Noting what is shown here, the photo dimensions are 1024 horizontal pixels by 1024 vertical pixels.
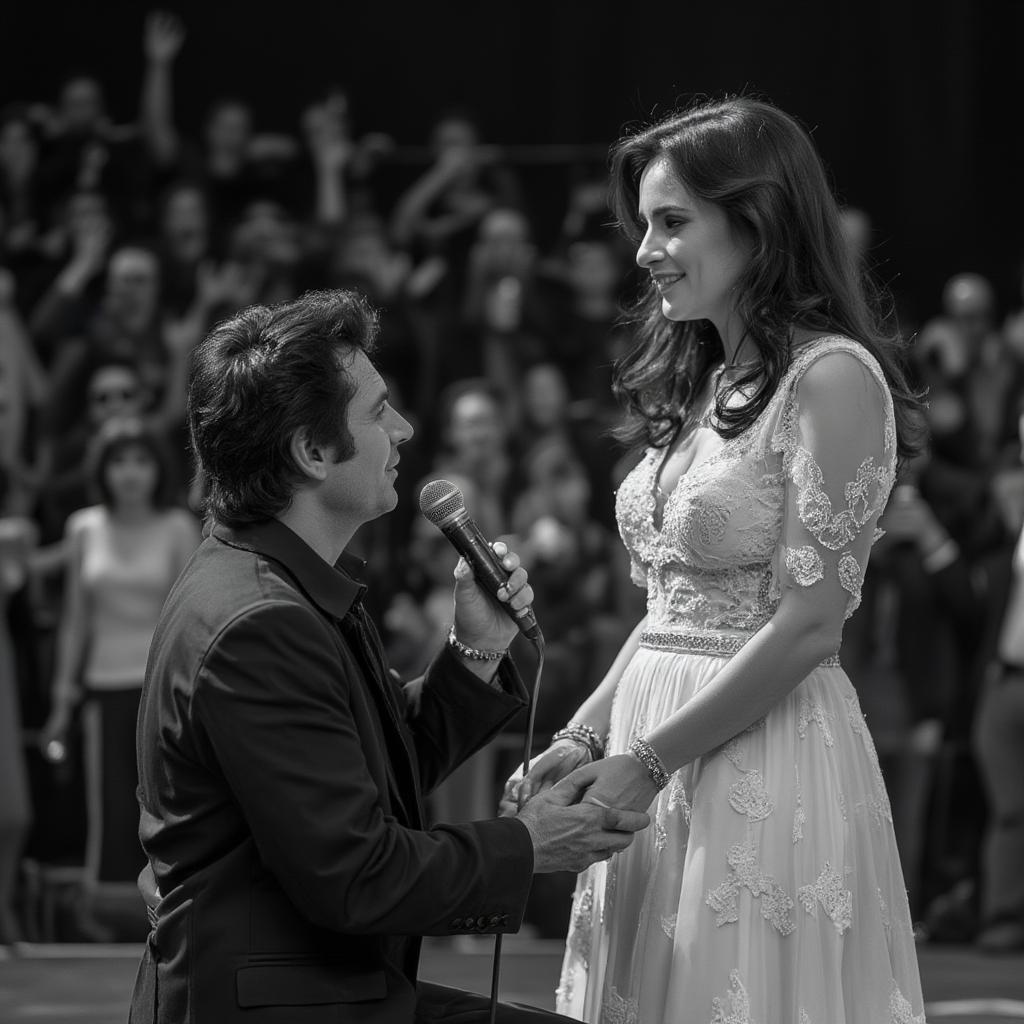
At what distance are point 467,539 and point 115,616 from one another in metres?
3.55

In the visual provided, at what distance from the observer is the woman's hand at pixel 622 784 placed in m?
2.40

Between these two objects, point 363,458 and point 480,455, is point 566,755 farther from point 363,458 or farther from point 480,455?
point 480,455

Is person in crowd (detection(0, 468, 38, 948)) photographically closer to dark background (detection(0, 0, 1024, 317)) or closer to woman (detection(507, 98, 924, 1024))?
woman (detection(507, 98, 924, 1024))

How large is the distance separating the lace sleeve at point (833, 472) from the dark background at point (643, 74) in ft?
20.0

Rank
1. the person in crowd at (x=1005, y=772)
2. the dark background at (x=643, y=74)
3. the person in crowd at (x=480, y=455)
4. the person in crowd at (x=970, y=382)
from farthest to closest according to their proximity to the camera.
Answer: the dark background at (x=643, y=74) → the person in crowd at (x=970, y=382) → the person in crowd at (x=480, y=455) → the person in crowd at (x=1005, y=772)

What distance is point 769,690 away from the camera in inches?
95.3

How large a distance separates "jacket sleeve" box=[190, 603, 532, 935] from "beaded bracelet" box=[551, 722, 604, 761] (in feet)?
2.06

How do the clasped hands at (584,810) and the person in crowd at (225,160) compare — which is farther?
the person in crowd at (225,160)

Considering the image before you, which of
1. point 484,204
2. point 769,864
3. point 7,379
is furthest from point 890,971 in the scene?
point 484,204

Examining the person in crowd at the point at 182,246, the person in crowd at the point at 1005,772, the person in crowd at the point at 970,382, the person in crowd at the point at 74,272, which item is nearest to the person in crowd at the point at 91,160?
the person in crowd at the point at 74,272

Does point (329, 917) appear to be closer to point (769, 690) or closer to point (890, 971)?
point (769, 690)

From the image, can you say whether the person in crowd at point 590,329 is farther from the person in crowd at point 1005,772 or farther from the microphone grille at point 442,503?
the microphone grille at point 442,503

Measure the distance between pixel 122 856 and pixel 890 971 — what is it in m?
3.62

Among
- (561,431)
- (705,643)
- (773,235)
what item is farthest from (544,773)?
(561,431)
